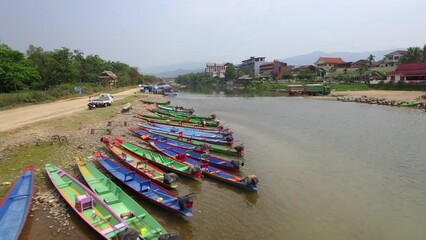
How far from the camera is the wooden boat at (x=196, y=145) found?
2175cm

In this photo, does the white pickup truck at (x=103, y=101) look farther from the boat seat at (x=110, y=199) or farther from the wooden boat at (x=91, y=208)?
the boat seat at (x=110, y=199)

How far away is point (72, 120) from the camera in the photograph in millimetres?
28406

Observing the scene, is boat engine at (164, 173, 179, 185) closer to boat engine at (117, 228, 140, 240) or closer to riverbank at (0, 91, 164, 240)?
riverbank at (0, 91, 164, 240)

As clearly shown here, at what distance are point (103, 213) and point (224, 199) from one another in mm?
6303

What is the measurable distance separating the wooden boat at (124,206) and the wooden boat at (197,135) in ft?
36.3

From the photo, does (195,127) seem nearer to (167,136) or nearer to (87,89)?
(167,136)

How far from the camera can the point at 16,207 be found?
38.1ft

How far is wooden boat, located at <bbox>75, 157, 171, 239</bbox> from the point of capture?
34.4 feet

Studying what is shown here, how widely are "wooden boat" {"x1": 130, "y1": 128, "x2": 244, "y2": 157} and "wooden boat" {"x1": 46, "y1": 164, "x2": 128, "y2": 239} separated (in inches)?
362

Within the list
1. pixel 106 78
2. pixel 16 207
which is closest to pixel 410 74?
pixel 106 78

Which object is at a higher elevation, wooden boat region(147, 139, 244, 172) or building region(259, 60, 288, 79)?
building region(259, 60, 288, 79)

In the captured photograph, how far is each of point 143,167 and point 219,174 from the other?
4.57 m

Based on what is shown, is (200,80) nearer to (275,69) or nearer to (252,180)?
(275,69)

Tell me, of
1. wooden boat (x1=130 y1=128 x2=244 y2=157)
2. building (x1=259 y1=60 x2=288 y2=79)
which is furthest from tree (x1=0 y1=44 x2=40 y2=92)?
building (x1=259 y1=60 x2=288 y2=79)
